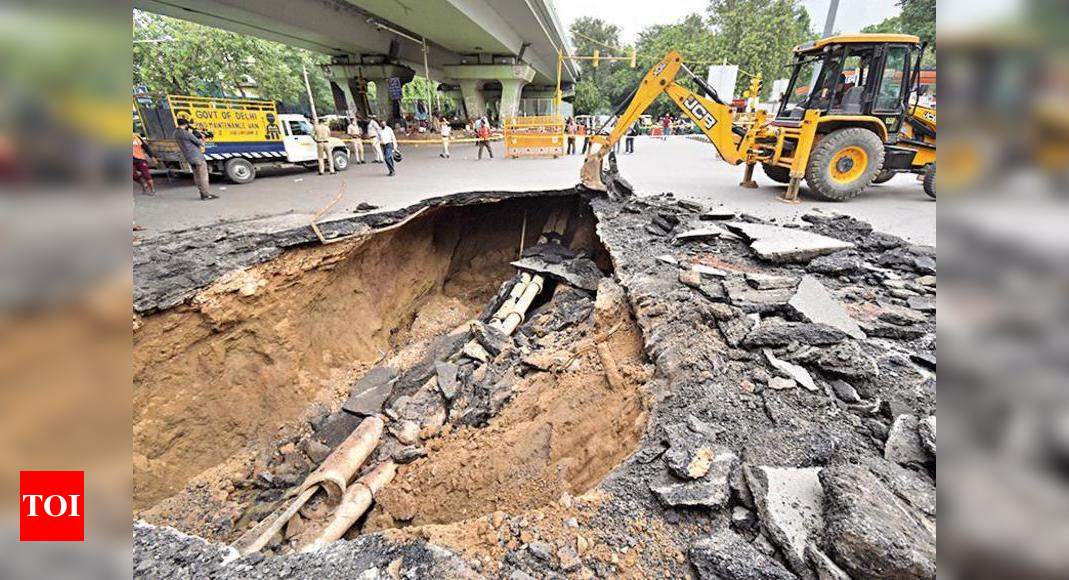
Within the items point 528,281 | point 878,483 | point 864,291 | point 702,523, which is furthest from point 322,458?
point 864,291

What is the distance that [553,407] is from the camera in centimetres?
383

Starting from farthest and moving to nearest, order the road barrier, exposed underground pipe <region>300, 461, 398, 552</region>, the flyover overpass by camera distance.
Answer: the road barrier
the flyover overpass
exposed underground pipe <region>300, 461, 398, 552</region>

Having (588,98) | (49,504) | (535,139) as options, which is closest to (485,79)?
(535,139)

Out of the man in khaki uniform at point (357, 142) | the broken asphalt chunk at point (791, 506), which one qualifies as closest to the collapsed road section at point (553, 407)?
the broken asphalt chunk at point (791, 506)

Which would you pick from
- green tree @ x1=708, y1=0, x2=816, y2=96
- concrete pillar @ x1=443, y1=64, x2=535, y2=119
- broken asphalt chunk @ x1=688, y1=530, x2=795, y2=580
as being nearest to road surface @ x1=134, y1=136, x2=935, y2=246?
broken asphalt chunk @ x1=688, y1=530, x2=795, y2=580

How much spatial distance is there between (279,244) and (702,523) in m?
5.31

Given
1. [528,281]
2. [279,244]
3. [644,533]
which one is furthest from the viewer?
[528,281]

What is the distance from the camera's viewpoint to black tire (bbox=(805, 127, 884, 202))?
283 inches

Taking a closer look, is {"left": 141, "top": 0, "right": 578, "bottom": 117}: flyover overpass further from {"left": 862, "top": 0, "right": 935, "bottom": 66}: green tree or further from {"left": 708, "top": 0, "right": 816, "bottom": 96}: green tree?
{"left": 708, "top": 0, "right": 816, "bottom": 96}: green tree

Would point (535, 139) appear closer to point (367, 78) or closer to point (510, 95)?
point (510, 95)

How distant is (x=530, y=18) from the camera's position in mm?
14742

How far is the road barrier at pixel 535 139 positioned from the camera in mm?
13867

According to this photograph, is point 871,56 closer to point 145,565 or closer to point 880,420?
point 880,420

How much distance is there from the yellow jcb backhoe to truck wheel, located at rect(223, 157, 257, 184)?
7404 millimetres
